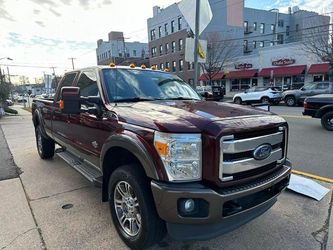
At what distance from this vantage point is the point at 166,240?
3074mm

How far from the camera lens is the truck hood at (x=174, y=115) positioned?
2.41m

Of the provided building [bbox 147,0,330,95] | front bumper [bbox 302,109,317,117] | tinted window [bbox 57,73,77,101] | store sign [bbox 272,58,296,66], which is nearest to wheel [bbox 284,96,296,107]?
building [bbox 147,0,330,95]

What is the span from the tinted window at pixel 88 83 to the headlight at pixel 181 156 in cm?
172

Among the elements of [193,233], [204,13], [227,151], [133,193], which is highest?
[204,13]

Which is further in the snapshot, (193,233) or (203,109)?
(203,109)

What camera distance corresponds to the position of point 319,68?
82.7ft

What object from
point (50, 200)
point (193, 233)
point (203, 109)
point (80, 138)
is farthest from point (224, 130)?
point (50, 200)

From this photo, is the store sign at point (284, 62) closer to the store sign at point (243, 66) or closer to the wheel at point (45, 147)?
the store sign at point (243, 66)

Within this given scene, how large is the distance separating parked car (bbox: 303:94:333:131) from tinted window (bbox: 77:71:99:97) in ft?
26.8

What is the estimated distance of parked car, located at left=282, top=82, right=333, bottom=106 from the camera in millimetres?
18188

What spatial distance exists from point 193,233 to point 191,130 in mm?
900

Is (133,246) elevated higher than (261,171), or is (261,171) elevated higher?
(261,171)

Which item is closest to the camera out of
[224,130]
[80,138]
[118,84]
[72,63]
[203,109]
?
[224,130]

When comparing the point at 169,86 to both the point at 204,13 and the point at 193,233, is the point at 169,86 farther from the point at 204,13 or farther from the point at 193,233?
the point at 204,13
